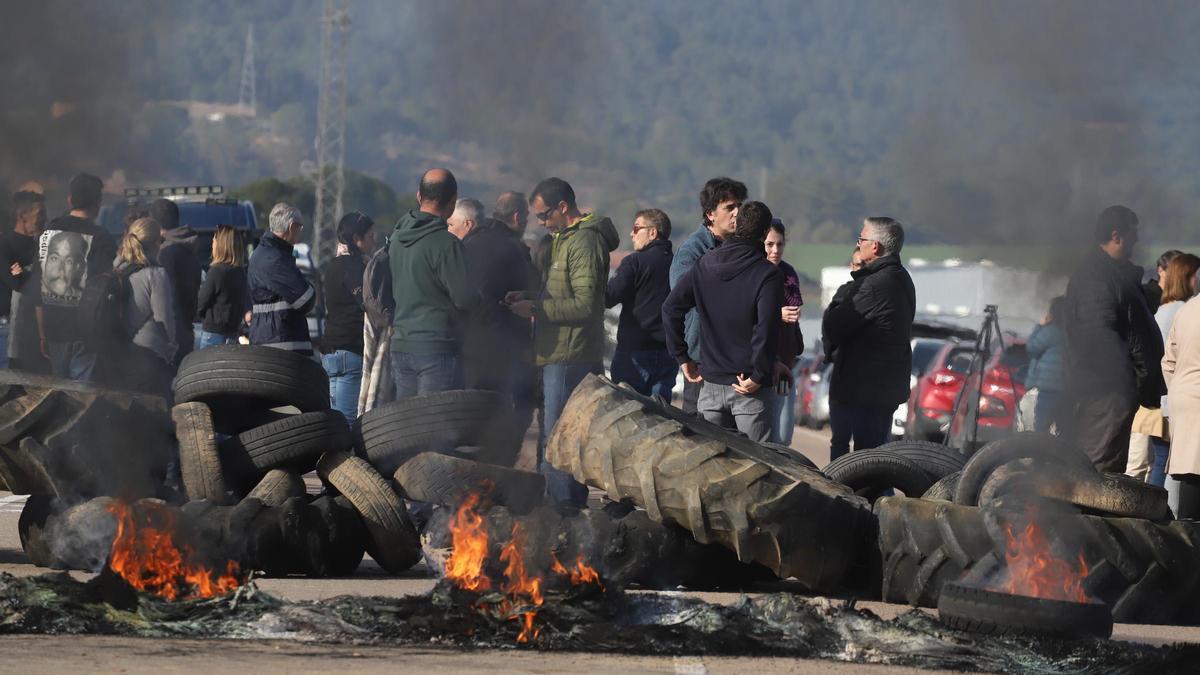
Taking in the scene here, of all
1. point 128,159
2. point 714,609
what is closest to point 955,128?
point 714,609

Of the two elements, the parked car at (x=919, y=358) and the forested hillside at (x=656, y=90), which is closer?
the forested hillside at (x=656, y=90)

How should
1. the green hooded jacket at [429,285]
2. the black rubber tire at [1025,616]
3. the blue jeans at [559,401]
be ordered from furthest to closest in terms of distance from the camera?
the blue jeans at [559,401], the green hooded jacket at [429,285], the black rubber tire at [1025,616]

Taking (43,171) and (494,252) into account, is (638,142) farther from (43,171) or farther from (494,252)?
(43,171)

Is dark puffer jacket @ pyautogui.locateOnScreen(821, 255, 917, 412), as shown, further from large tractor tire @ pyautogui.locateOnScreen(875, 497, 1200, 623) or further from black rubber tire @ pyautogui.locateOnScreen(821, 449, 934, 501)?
large tractor tire @ pyautogui.locateOnScreen(875, 497, 1200, 623)

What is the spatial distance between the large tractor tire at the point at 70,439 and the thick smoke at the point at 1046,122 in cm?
459

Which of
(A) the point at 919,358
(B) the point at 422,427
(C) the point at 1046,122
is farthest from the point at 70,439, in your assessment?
(A) the point at 919,358

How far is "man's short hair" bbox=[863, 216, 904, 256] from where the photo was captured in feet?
37.7

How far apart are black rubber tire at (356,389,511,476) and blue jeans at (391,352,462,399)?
0.58 m

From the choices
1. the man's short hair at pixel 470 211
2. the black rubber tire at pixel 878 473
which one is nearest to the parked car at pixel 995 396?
the man's short hair at pixel 470 211

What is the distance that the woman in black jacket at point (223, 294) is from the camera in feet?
46.4

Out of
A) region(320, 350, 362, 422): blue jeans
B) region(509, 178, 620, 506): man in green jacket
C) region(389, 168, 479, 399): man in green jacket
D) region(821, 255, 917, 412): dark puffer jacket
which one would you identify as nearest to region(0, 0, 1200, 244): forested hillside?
region(509, 178, 620, 506): man in green jacket

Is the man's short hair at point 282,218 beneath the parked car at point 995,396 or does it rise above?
above

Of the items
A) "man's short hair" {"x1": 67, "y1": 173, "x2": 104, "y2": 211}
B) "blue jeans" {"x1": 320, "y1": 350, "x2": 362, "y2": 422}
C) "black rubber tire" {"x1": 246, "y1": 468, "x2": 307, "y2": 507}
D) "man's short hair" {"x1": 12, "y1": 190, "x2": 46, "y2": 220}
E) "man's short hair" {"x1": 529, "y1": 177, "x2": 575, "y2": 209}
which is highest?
"man's short hair" {"x1": 529, "y1": 177, "x2": 575, "y2": 209}

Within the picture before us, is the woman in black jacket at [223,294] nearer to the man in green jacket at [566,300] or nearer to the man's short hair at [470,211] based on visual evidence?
the man's short hair at [470,211]
